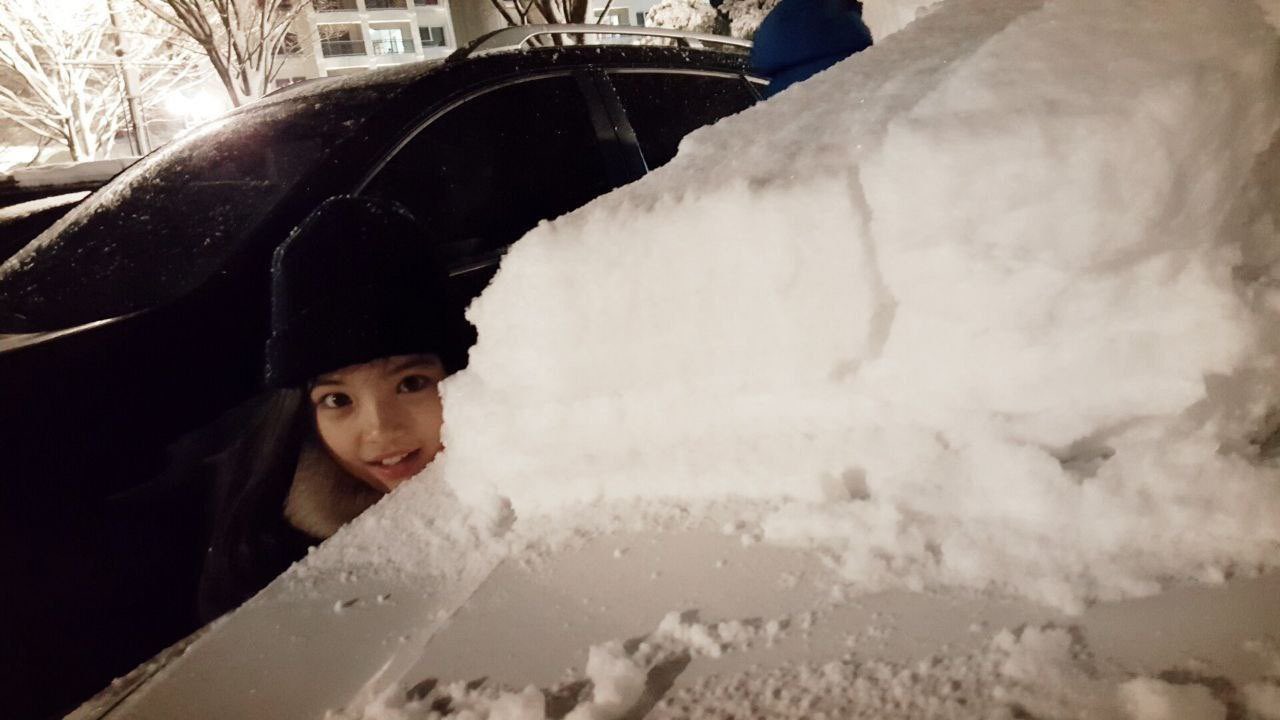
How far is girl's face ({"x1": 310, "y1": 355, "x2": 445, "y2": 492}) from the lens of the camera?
2.37 metres

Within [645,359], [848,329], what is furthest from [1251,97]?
[645,359]

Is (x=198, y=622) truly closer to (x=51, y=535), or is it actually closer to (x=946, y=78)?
(x=51, y=535)

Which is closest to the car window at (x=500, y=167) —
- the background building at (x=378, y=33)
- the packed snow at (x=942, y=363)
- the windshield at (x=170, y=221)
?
the windshield at (x=170, y=221)

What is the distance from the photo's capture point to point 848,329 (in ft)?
4.31

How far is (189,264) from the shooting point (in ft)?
7.82

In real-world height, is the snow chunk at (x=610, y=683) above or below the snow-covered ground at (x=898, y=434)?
below

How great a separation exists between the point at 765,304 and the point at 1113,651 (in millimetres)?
750

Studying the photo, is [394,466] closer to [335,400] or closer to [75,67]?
[335,400]

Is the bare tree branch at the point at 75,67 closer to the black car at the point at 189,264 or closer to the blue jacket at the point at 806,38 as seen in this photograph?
the black car at the point at 189,264

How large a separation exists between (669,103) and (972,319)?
2.54 m

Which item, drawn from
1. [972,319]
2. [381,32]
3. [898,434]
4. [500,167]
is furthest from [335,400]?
[381,32]

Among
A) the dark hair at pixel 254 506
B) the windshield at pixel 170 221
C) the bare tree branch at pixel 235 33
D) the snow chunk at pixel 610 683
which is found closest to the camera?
the snow chunk at pixel 610 683

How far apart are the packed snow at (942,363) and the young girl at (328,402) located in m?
0.88

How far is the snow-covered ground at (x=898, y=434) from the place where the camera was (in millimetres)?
1026
